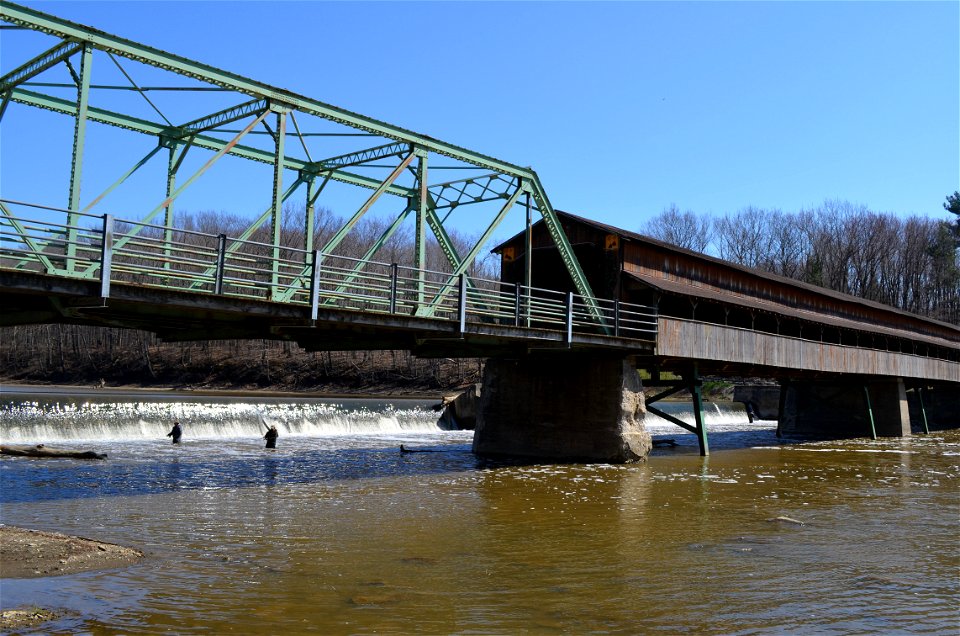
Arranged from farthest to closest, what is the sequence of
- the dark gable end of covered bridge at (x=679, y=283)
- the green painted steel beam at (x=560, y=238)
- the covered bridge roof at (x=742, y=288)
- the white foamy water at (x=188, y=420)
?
the white foamy water at (x=188, y=420) → the covered bridge roof at (x=742, y=288) → the dark gable end of covered bridge at (x=679, y=283) → the green painted steel beam at (x=560, y=238)

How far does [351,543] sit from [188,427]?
2279 centimetres

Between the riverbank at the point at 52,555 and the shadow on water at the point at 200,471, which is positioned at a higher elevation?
the riverbank at the point at 52,555

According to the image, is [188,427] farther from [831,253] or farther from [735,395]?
[831,253]

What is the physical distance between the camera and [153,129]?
17375 mm

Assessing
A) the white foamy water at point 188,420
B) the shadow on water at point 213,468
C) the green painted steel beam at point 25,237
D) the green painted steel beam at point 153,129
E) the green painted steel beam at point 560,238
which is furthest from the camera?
the white foamy water at point 188,420

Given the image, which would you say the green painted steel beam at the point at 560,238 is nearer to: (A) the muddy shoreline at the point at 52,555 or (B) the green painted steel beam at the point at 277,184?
(B) the green painted steel beam at the point at 277,184

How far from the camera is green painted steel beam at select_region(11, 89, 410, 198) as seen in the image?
605 inches

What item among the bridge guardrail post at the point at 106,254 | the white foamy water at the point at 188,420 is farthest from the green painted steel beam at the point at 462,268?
the white foamy water at the point at 188,420

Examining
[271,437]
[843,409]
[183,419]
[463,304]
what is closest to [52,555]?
[463,304]

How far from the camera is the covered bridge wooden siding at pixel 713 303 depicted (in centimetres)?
2644

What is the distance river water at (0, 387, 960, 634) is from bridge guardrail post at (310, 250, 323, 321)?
12.5 feet

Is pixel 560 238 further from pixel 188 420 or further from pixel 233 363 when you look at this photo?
pixel 233 363

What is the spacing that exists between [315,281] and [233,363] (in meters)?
59.0

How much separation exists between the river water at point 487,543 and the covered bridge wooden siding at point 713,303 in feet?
14.6
